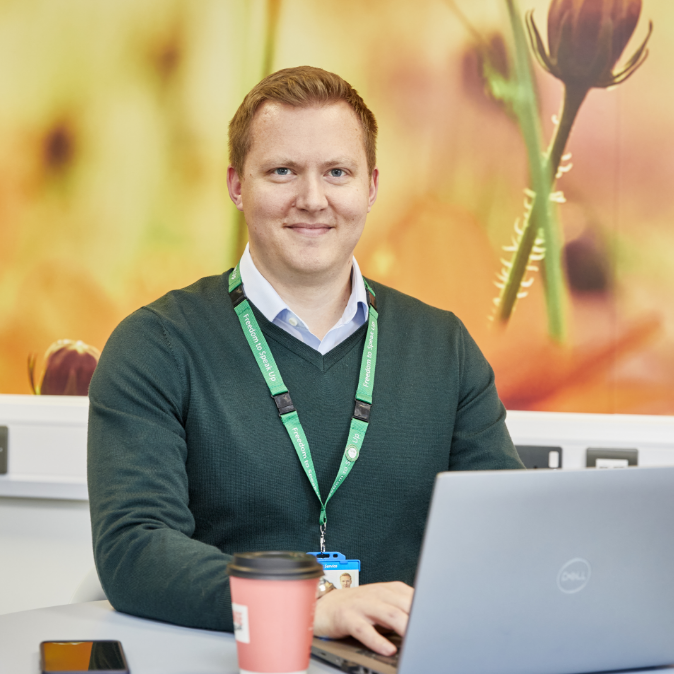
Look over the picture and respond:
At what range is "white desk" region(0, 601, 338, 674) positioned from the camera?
0.96 metres

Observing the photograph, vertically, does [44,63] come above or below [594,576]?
above

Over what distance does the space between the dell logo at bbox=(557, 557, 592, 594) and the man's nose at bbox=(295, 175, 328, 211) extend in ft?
3.30

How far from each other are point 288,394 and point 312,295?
27 cm

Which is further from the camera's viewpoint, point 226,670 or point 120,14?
point 120,14

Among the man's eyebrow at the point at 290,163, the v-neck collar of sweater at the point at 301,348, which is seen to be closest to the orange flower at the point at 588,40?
the man's eyebrow at the point at 290,163

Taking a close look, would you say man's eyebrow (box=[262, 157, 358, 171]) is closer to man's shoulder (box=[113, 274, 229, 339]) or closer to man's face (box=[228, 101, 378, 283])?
man's face (box=[228, 101, 378, 283])

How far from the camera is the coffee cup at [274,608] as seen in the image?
2.70 feet

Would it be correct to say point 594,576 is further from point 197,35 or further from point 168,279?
point 197,35

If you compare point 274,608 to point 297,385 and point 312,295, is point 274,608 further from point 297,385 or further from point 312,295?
point 312,295

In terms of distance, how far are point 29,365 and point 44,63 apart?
36.2 inches

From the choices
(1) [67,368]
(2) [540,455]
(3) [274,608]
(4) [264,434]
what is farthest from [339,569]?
(1) [67,368]

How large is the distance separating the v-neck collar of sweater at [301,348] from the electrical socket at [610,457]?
86cm

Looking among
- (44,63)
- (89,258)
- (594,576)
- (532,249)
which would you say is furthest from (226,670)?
(44,63)

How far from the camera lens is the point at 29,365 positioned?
2512mm
